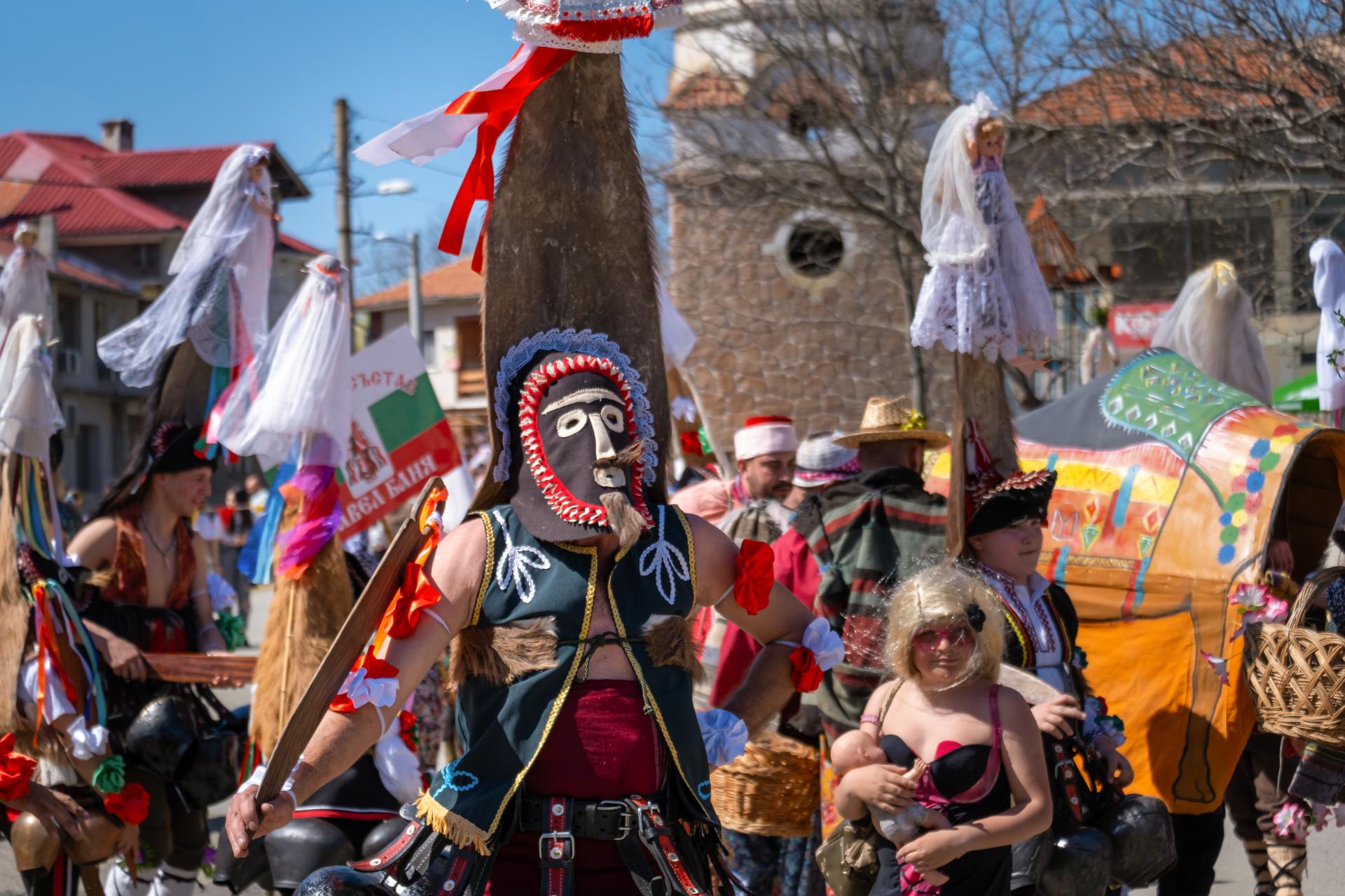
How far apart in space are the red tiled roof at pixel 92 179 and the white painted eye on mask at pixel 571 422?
1521 inches

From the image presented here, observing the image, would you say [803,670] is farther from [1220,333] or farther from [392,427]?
[1220,333]

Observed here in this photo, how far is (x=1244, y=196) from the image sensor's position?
10477 mm

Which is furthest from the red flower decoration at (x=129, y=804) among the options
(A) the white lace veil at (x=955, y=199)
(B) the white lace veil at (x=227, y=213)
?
(A) the white lace veil at (x=955, y=199)

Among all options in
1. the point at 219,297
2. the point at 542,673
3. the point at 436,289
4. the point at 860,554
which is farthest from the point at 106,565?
the point at 436,289

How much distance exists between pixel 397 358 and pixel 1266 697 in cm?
351

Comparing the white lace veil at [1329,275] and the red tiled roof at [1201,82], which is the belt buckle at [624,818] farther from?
the red tiled roof at [1201,82]

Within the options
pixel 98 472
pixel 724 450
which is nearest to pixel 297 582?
pixel 724 450

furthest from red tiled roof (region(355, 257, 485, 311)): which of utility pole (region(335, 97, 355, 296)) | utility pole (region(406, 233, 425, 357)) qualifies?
utility pole (region(335, 97, 355, 296))

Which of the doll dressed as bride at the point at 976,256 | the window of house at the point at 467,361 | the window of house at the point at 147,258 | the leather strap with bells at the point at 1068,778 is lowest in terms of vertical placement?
the leather strap with bells at the point at 1068,778

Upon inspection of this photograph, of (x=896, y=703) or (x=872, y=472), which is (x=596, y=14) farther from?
(x=872, y=472)

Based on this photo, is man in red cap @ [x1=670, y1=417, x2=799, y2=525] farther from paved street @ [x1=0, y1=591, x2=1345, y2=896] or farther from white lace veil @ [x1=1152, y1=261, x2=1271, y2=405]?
white lace veil @ [x1=1152, y1=261, x2=1271, y2=405]

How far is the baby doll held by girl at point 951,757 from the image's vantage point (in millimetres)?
3965

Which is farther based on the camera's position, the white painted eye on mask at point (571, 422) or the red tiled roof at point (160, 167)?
the red tiled roof at point (160, 167)

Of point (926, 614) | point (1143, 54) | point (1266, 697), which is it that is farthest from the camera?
point (1143, 54)
